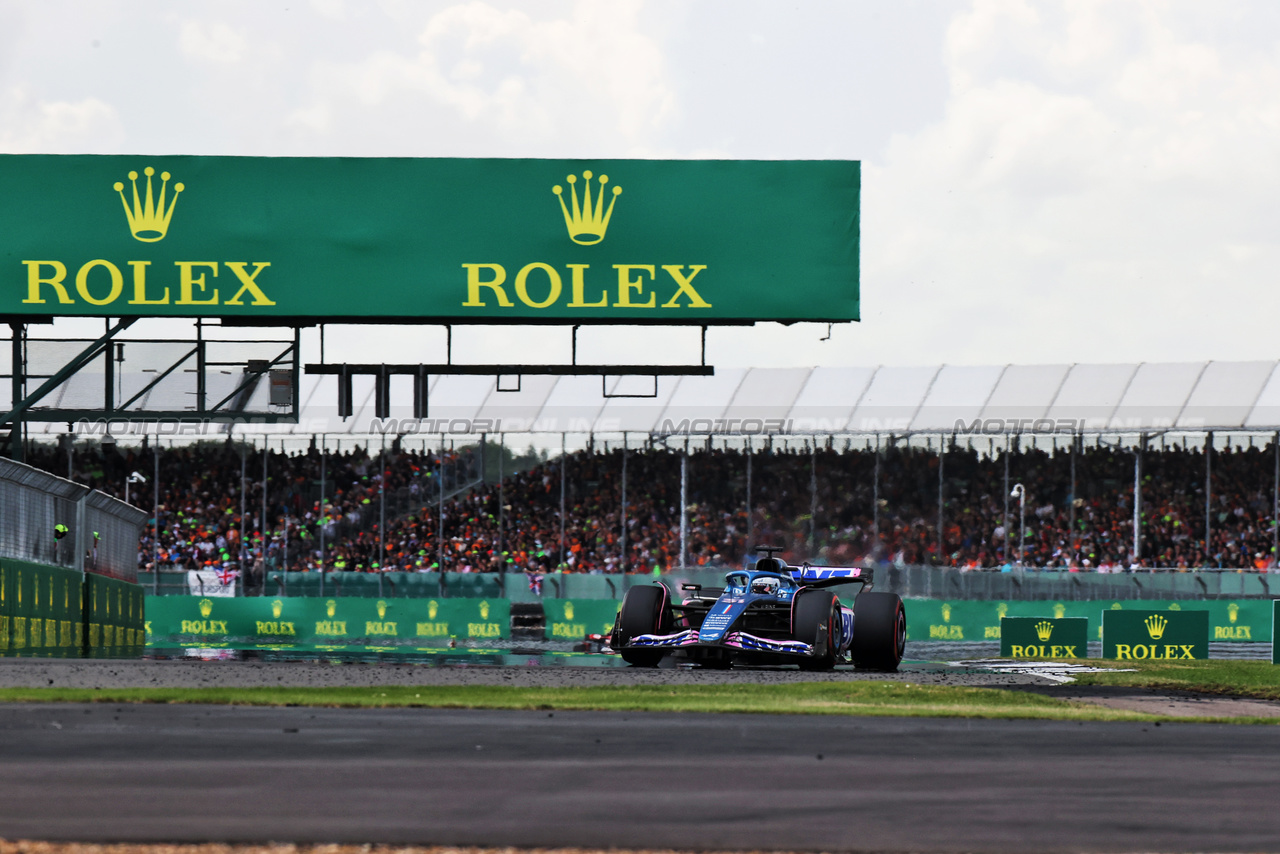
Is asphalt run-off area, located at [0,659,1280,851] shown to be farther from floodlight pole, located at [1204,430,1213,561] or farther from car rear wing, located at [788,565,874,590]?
floodlight pole, located at [1204,430,1213,561]

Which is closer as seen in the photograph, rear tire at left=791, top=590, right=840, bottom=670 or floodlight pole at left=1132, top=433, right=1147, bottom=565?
rear tire at left=791, top=590, right=840, bottom=670

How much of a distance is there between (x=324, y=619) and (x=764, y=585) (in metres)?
18.3

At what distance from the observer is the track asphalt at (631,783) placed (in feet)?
21.9

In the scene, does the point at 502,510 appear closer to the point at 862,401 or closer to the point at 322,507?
the point at 322,507

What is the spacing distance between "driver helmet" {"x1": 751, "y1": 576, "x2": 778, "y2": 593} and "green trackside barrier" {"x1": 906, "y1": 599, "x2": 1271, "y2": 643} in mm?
16268

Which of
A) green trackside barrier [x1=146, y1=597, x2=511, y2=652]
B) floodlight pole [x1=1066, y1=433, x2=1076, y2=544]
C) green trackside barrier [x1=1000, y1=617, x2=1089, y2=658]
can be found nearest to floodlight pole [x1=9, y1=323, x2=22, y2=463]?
green trackside barrier [x1=146, y1=597, x2=511, y2=652]

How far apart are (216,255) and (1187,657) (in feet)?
51.9

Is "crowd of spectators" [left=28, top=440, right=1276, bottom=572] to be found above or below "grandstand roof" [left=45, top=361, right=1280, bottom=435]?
below

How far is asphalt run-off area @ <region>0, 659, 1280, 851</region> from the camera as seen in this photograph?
6.70 metres

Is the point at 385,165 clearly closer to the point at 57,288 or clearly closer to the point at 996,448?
the point at 57,288

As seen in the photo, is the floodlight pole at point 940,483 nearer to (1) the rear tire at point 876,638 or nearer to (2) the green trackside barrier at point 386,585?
(2) the green trackside barrier at point 386,585

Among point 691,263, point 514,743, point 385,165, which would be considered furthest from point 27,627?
point 514,743

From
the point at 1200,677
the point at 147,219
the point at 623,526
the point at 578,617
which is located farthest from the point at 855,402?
the point at 1200,677

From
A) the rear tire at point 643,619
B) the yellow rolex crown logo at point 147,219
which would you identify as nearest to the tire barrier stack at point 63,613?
the yellow rolex crown logo at point 147,219
